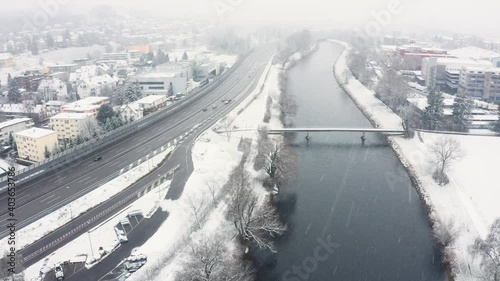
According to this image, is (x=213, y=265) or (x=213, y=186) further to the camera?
(x=213, y=186)

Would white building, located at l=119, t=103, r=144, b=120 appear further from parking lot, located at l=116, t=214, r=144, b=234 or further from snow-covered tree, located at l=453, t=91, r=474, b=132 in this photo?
snow-covered tree, located at l=453, t=91, r=474, b=132

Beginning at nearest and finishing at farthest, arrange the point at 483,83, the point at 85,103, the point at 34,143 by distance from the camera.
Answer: the point at 34,143
the point at 85,103
the point at 483,83

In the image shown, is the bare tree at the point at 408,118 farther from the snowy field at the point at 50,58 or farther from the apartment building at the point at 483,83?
the snowy field at the point at 50,58

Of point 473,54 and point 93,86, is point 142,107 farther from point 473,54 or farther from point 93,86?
point 473,54

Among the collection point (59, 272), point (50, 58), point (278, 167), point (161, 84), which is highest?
point (50, 58)

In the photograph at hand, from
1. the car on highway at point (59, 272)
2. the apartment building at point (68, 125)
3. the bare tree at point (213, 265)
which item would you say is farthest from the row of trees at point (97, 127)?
the bare tree at point (213, 265)

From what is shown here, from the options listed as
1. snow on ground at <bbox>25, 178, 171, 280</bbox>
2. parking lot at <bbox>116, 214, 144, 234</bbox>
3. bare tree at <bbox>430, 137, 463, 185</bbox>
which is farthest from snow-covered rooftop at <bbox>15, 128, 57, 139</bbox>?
bare tree at <bbox>430, 137, 463, 185</bbox>

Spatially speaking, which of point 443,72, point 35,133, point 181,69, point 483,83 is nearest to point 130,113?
point 35,133
